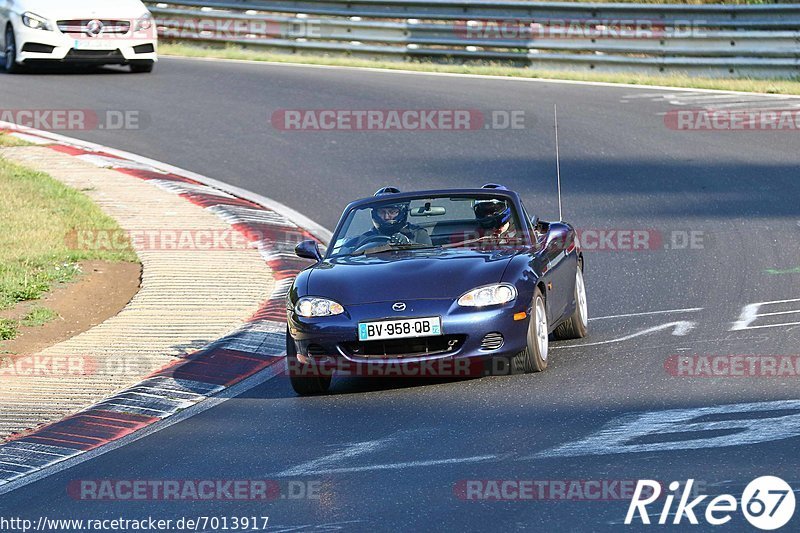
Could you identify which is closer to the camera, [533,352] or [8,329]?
[533,352]

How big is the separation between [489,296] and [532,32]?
15949 mm

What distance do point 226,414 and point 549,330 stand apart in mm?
2255

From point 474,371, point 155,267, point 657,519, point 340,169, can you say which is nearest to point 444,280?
point 474,371

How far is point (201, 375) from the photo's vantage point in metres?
9.81

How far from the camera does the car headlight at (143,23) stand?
23.4 metres

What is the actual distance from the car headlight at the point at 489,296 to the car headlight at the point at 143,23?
15555 mm

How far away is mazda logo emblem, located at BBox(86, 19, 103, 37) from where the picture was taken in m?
23.2

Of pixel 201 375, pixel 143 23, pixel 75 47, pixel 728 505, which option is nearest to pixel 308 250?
pixel 201 375

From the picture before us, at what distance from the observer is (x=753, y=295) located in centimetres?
1148

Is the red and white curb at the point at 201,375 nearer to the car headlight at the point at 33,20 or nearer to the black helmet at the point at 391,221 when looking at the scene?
the black helmet at the point at 391,221

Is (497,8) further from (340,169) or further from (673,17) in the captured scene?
(340,169)

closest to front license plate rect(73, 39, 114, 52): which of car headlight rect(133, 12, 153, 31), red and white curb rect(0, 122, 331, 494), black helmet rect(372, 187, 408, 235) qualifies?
car headlight rect(133, 12, 153, 31)

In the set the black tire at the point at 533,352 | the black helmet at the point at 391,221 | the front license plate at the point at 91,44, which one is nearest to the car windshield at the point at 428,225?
the black helmet at the point at 391,221

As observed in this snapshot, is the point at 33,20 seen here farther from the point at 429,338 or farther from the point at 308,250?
the point at 429,338
